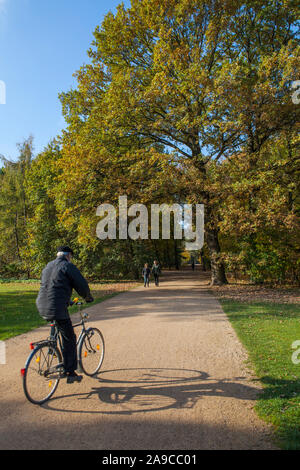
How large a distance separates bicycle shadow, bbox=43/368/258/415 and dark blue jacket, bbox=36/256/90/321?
1.16m

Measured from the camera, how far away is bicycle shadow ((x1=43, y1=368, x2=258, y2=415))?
411cm

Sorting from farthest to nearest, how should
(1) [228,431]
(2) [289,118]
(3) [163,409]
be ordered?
(2) [289,118] < (3) [163,409] < (1) [228,431]

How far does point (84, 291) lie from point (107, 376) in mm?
1576

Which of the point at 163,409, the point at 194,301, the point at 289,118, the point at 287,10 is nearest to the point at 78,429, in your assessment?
the point at 163,409

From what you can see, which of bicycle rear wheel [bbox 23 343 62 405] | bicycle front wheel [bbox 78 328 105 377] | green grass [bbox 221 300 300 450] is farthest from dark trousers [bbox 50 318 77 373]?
green grass [bbox 221 300 300 450]

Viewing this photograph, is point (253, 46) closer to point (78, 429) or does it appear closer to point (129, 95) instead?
point (129, 95)

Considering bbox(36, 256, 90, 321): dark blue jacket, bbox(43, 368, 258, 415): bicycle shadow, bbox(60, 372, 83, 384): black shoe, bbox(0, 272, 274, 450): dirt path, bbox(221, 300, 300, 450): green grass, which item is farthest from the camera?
bbox(60, 372, 83, 384): black shoe

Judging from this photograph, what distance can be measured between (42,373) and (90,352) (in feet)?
3.50

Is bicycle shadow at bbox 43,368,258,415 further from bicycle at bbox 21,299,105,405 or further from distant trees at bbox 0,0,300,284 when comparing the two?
distant trees at bbox 0,0,300,284

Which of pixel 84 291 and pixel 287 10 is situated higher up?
pixel 287 10

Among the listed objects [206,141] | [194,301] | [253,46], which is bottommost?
[194,301]

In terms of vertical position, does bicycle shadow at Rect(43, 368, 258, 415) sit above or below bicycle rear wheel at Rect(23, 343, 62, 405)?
below

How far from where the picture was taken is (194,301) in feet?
46.5

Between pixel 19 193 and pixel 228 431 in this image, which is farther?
pixel 19 193
